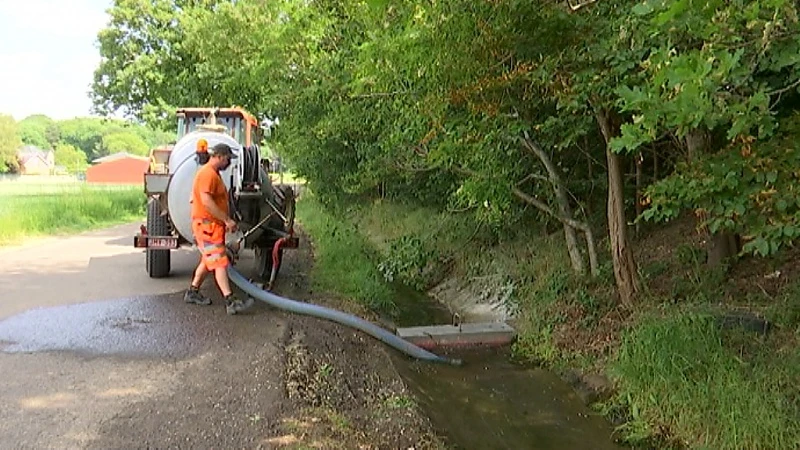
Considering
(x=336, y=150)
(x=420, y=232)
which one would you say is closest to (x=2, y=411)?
(x=420, y=232)

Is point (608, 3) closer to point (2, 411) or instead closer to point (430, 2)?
point (430, 2)

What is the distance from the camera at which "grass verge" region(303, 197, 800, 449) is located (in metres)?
5.57

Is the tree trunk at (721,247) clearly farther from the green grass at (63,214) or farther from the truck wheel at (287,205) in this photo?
the green grass at (63,214)

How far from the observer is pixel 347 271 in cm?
1147

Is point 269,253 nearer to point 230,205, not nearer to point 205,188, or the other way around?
point 230,205

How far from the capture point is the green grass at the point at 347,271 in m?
10.1

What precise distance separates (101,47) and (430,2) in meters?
24.3

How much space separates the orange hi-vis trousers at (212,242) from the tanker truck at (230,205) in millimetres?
939

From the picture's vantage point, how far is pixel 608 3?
6.10m

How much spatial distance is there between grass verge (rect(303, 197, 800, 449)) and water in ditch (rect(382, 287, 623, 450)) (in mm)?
298

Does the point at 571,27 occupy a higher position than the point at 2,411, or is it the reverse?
the point at 571,27

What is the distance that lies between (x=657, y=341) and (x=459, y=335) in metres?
2.74

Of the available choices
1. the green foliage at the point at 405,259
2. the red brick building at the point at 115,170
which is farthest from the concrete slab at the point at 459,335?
the red brick building at the point at 115,170

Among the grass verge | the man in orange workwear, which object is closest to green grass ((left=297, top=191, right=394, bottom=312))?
the grass verge
